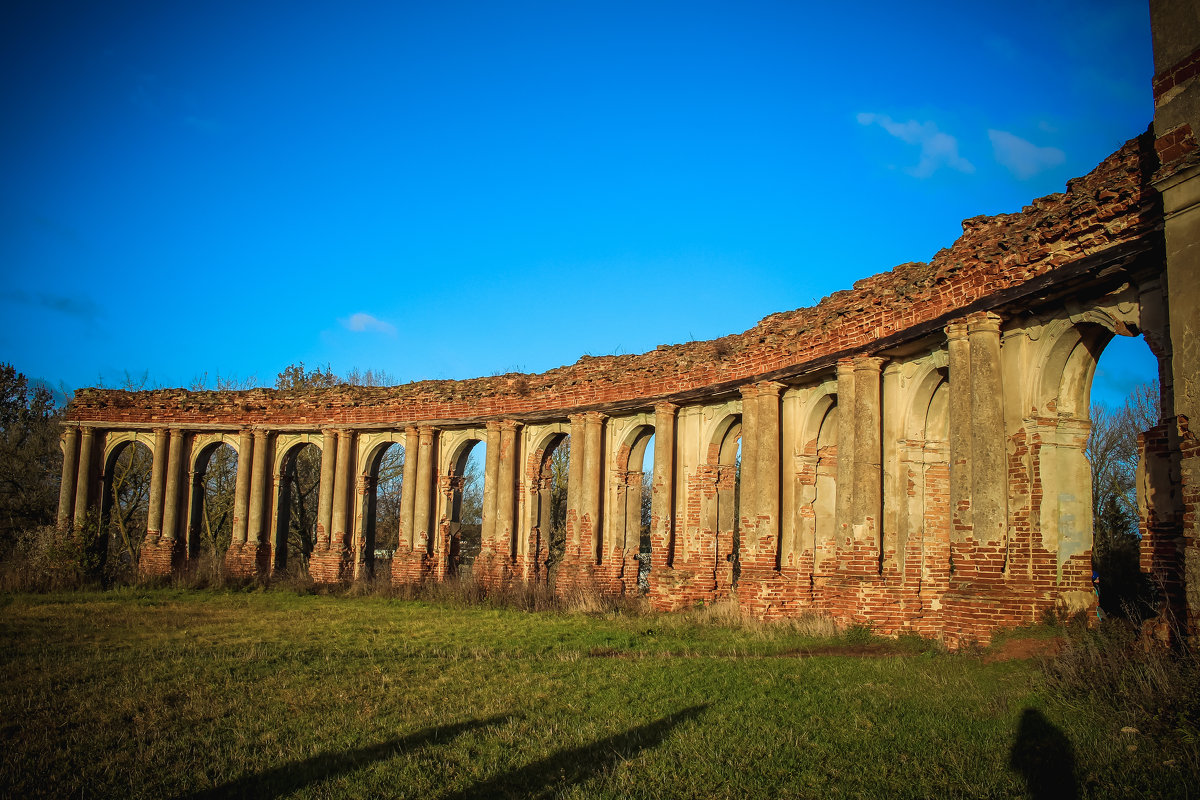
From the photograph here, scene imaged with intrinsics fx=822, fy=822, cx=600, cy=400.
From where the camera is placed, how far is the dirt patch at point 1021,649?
9461mm

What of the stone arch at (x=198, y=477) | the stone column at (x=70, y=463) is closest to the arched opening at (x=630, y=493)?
the stone arch at (x=198, y=477)

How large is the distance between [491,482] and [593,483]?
A: 164 inches

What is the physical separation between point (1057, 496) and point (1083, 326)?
230 centimetres

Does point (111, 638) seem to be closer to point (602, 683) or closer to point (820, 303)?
point (602, 683)

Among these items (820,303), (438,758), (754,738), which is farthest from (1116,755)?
(820,303)

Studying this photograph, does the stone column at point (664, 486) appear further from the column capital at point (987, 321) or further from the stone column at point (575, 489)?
the column capital at point (987, 321)

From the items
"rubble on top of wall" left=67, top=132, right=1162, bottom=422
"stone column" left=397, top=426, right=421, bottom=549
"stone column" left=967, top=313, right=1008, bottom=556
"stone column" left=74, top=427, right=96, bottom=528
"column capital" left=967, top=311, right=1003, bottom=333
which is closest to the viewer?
"rubble on top of wall" left=67, top=132, right=1162, bottom=422

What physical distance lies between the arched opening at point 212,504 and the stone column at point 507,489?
10004mm

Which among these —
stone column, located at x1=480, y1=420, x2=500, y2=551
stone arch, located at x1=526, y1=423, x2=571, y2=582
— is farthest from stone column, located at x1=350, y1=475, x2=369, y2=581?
stone arch, located at x1=526, y1=423, x2=571, y2=582

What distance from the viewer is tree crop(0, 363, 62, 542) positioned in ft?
96.8

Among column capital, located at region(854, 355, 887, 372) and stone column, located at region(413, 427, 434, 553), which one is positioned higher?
column capital, located at region(854, 355, 887, 372)

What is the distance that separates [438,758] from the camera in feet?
20.6

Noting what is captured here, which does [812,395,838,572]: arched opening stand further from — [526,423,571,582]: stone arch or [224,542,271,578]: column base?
[224,542,271,578]: column base

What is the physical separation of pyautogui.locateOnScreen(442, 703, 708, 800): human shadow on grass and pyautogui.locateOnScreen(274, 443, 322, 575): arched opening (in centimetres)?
2039
